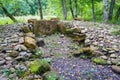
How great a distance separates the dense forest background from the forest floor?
4.04 meters

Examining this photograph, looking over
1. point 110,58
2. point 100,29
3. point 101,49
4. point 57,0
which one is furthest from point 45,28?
point 57,0

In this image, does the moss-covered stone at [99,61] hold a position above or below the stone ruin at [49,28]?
below

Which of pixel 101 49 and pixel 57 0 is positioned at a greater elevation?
pixel 57 0

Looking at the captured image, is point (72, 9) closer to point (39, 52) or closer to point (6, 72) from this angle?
point (39, 52)

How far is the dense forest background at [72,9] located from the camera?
14633mm

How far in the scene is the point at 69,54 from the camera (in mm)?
6891

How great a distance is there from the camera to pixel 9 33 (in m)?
8.42

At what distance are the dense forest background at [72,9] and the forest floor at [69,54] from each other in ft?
13.3

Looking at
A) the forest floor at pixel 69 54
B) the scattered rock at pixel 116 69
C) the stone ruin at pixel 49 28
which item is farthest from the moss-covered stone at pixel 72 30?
the scattered rock at pixel 116 69

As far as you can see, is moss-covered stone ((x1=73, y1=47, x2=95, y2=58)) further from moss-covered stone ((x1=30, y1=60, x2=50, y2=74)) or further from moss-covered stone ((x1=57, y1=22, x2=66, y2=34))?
moss-covered stone ((x1=57, y1=22, x2=66, y2=34))

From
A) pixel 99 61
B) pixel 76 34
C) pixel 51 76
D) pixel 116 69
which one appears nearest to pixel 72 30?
pixel 76 34

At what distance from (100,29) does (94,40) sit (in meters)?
1.35

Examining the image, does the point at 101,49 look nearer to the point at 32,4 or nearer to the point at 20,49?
the point at 20,49

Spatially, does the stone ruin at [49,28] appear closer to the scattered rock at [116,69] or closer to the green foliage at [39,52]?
the green foliage at [39,52]
